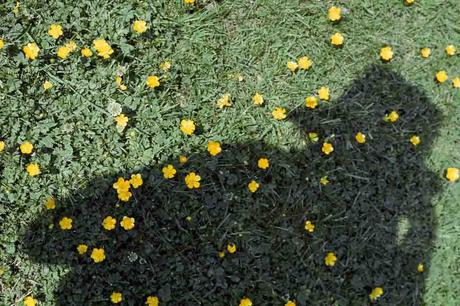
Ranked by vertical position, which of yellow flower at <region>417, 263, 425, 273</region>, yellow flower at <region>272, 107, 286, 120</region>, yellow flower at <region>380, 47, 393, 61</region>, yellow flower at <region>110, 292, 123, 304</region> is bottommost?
yellow flower at <region>417, 263, 425, 273</region>

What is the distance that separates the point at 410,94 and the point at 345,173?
809mm

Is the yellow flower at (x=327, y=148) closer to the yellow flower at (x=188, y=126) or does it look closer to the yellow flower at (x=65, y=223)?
the yellow flower at (x=188, y=126)

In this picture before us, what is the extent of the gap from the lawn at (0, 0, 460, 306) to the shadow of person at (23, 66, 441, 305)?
10mm

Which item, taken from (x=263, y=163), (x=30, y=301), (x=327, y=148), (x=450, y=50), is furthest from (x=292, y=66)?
(x=30, y=301)

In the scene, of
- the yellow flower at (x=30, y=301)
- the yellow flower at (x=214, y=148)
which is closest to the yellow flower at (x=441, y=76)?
the yellow flower at (x=214, y=148)

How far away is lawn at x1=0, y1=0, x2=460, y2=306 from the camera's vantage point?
3.34 m

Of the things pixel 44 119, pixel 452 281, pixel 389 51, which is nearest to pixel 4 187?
pixel 44 119

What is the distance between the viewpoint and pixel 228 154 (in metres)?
3.52

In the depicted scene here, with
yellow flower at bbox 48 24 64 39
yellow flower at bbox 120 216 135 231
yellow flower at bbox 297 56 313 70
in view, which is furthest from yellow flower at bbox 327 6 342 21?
yellow flower at bbox 120 216 135 231

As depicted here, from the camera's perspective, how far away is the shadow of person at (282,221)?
11.0ft

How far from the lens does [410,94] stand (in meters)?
3.76

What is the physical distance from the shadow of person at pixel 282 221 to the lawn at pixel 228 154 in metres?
0.01

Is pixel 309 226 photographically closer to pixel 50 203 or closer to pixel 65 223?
pixel 65 223

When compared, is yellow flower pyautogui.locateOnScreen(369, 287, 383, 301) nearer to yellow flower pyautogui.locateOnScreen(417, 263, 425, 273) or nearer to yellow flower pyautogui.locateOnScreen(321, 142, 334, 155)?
yellow flower pyautogui.locateOnScreen(417, 263, 425, 273)
